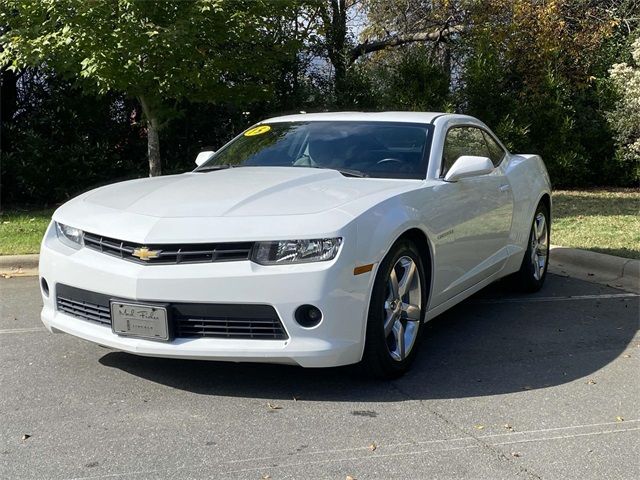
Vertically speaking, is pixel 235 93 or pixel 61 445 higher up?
pixel 235 93

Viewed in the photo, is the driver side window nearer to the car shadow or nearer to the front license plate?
the car shadow

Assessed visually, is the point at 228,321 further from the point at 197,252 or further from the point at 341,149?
the point at 341,149

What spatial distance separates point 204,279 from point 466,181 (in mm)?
2218

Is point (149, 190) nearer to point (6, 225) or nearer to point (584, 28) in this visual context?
point (6, 225)

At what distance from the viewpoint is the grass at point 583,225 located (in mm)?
8219

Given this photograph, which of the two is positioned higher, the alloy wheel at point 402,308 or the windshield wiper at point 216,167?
the windshield wiper at point 216,167

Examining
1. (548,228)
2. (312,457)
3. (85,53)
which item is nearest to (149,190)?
(312,457)

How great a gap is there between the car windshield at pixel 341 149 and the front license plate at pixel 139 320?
65.7 inches

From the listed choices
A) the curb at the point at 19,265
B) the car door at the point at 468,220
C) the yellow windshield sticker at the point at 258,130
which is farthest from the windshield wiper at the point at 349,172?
the curb at the point at 19,265

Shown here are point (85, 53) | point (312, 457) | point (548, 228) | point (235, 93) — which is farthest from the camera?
point (235, 93)

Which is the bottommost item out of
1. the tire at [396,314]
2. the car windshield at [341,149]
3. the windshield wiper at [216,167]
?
the tire at [396,314]

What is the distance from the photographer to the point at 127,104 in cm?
1311

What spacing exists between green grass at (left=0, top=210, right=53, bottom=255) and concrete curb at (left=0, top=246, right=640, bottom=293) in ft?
1.04

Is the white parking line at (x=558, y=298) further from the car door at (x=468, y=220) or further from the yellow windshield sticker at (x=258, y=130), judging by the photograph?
the yellow windshield sticker at (x=258, y=130)
